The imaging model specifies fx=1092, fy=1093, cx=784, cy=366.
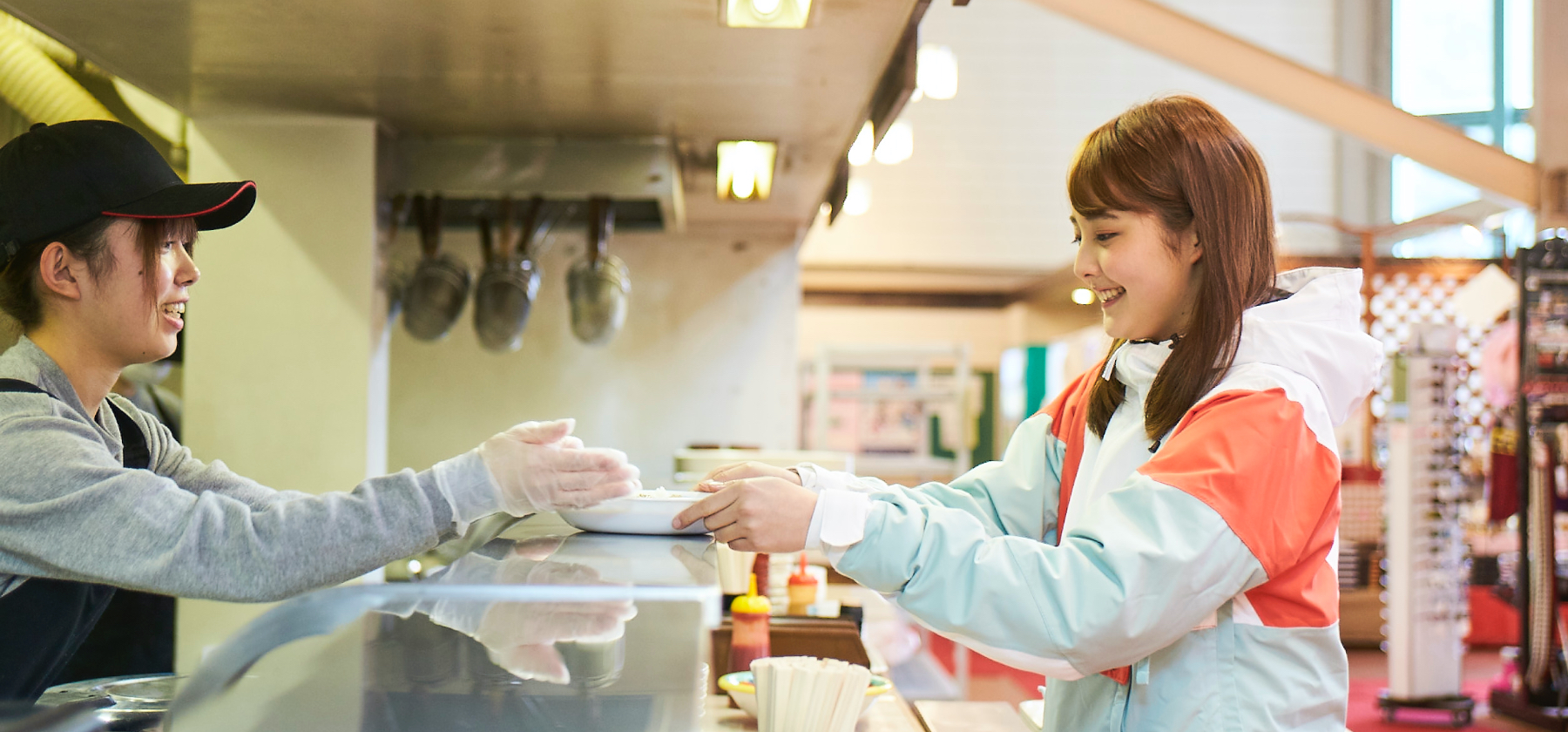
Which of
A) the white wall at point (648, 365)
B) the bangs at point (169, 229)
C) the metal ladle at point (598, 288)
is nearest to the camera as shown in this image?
the bangs at point (169, 229)

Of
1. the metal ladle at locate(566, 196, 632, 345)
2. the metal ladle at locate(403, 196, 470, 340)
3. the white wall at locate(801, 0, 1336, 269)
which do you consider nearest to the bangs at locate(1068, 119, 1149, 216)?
the metal ladle at locate(566, 196, 632, 345)

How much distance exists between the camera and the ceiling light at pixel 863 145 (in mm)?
2541

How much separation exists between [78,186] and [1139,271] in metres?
1.26

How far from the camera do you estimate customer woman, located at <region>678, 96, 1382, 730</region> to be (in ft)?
3.77

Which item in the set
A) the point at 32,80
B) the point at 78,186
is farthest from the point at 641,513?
the point at 32,80

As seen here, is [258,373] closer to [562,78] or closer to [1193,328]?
[562,78]

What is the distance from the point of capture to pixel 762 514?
1272 millimetres

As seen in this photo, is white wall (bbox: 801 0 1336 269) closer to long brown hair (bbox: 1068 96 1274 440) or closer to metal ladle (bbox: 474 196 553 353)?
metal ladle (bbox: 474 196 553 353)

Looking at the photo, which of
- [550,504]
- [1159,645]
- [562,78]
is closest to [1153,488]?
[1159,645]

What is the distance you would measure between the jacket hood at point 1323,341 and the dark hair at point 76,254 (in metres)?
1.32

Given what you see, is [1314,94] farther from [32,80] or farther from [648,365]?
[32,80]

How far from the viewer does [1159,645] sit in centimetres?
118

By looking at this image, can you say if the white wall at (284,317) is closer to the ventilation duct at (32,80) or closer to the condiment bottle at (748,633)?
the ventilation duct at (32,80)

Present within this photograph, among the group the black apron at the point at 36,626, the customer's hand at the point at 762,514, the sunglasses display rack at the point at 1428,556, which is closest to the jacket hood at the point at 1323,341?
the customer's hand at the point at 762,514
